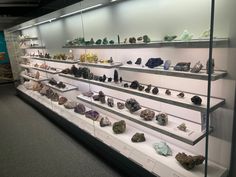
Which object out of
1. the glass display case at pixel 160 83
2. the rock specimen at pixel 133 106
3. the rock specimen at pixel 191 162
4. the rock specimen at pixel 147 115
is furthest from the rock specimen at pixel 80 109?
the rock specimen at pixel 191 162

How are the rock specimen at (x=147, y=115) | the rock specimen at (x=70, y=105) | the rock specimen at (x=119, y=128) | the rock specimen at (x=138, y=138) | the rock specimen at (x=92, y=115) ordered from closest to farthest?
1. the rock specimen at (x=147, y=115)
2. the rock specimen at (x=138, y=138)
3. the rock specimen at (x=119, y=128)
4. the rock specimen at (x=92, y=115)
5. the rock specimen at (x=70, y=105)

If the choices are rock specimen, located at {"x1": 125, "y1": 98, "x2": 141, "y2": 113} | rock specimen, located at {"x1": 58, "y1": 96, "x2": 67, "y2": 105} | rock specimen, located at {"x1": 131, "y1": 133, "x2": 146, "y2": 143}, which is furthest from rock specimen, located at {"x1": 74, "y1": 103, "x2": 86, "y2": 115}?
rock specimen, located at {"x1": 131, "y1": 133, "x2": 146, "y2": 143}

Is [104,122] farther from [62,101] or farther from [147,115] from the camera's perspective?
[62,101]

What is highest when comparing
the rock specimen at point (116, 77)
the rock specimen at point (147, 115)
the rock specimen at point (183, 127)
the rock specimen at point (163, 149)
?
the rock specimen at point (116, 77)

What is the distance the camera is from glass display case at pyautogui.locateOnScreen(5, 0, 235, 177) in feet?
5.85

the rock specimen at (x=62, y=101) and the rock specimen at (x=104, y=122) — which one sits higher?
the rock specimen at (x=62, y=101)

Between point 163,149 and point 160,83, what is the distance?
773 mm

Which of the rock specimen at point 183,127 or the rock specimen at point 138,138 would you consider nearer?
the rock specimen at point 183,127

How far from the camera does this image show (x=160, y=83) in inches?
98.0

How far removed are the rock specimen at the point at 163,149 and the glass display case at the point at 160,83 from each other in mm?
11

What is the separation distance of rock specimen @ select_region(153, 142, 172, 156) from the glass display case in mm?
11

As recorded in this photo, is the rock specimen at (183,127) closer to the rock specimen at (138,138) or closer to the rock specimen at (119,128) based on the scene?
the rock specimen at (138,138)

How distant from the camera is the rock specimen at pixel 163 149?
224cm

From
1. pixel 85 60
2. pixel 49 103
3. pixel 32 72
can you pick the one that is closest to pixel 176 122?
pixel 85 60
